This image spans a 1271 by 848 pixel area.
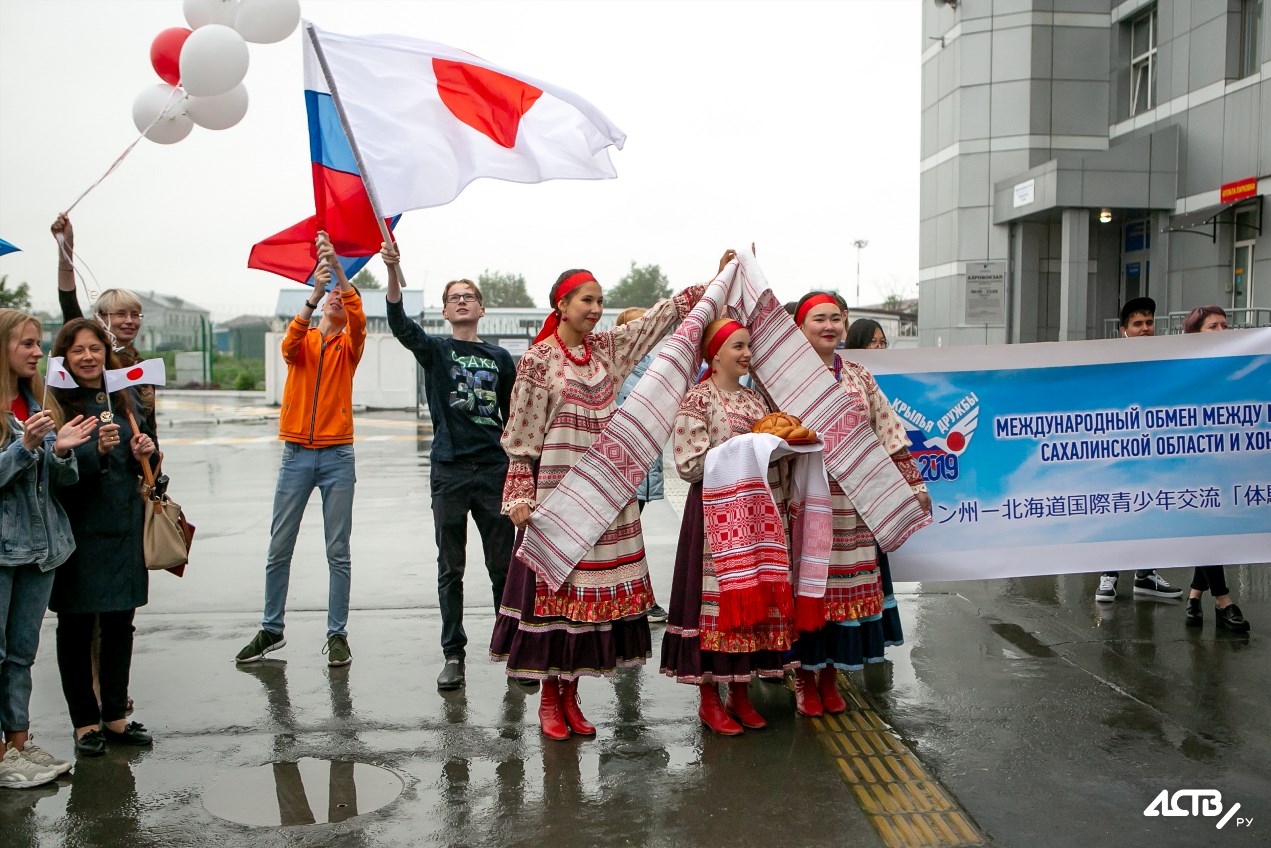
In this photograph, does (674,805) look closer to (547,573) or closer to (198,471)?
(547,573)

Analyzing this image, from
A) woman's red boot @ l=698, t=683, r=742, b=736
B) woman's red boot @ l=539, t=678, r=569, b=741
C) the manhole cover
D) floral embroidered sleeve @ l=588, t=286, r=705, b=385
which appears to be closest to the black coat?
the manhole cover

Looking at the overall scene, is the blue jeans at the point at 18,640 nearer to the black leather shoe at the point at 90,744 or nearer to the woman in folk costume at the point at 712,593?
the black leather shoe at the point at 90,744

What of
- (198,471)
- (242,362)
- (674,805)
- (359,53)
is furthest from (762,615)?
(242,362)

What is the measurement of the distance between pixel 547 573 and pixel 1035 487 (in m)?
3.00

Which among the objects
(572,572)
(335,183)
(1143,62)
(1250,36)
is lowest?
(572,572)

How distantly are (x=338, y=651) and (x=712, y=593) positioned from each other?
2229 millimetres

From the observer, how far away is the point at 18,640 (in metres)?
4.14

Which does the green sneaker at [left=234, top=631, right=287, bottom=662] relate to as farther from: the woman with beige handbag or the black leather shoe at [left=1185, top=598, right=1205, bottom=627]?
the black leather shoe at [left=1185, top=598, right=1205, bottom=627]

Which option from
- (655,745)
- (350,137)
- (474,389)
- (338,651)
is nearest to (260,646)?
(338,651)

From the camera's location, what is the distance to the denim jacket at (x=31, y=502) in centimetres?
397

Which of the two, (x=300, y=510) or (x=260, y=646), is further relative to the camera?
(x=300, y=510)

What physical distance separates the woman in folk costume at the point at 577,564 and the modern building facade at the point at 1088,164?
462 inches

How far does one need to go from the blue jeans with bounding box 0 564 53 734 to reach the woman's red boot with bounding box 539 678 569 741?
2014 mm

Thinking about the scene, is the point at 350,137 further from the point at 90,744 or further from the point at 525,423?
the point at 90,744
